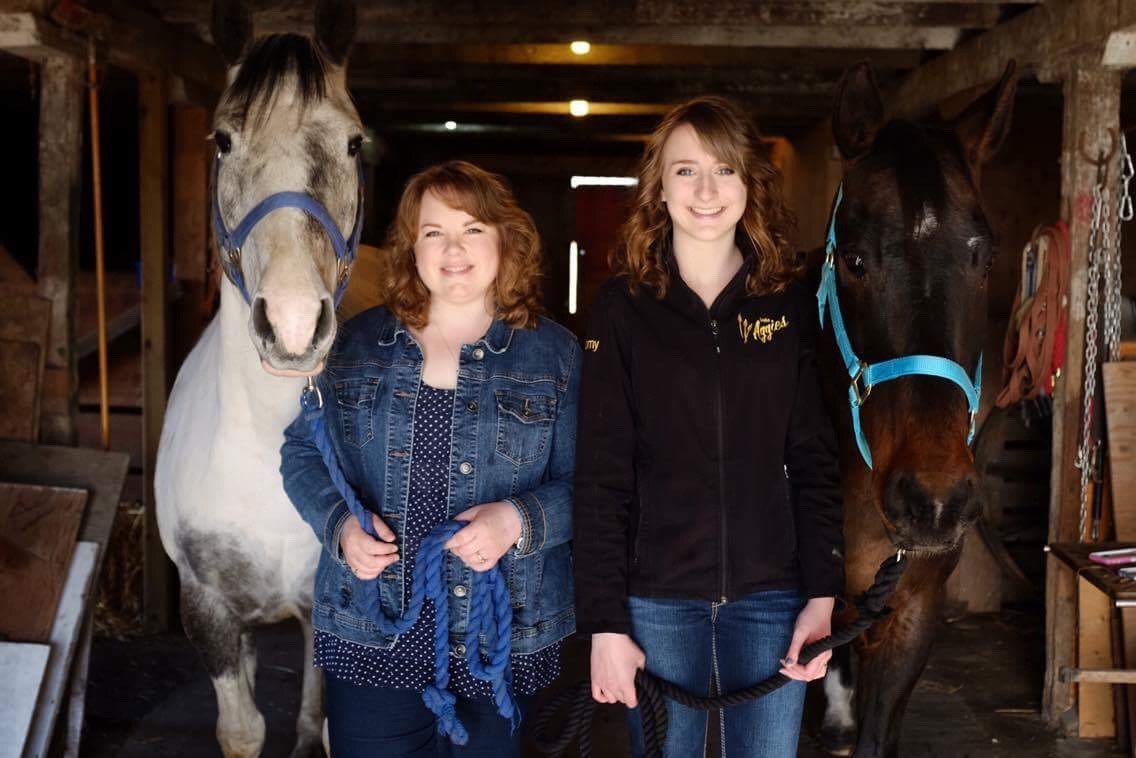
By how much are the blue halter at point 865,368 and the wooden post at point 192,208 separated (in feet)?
10.5

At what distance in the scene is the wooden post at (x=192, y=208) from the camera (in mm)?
4520

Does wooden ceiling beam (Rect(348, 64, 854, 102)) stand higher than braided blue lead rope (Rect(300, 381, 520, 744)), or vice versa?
wooden ceiling beam (Rect(348, 64, 854, 102))

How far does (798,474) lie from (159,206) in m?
3.31

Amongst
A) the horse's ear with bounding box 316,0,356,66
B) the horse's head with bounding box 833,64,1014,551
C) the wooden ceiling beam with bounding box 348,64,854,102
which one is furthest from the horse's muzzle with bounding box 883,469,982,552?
the wooden ceiling beam with bounding box 348,64,854,102

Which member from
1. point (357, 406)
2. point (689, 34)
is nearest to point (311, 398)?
point (357, 406)

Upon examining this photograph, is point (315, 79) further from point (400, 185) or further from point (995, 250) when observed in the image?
point (400, 185)

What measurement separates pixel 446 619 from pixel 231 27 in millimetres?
1443

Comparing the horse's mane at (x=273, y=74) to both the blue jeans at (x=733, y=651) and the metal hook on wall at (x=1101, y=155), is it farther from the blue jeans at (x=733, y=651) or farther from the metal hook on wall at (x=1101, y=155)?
the metal hook on wall at (x=1101, y=155)

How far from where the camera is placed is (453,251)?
1.80 meters

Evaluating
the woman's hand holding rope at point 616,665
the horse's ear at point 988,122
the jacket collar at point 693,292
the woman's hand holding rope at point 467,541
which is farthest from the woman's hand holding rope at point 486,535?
the horse's ear at point 988,122

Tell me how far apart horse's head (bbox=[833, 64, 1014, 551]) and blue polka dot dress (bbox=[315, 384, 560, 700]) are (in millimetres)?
803

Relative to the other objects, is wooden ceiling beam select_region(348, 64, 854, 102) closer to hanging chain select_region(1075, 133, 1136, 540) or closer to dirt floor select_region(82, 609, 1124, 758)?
hanging chain select_region(1075, 133, 1136, 540)

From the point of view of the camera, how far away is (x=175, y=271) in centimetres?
459

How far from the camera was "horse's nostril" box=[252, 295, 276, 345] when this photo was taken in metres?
1.73
